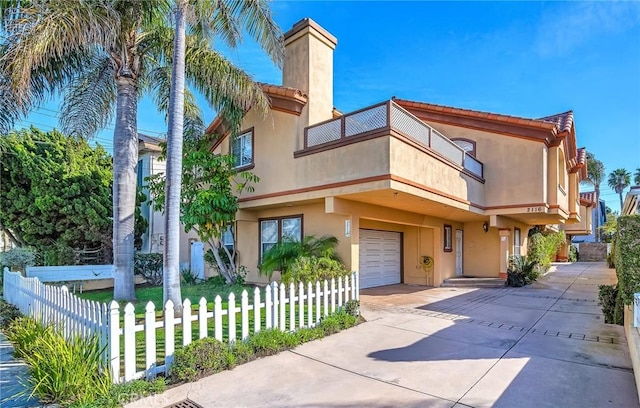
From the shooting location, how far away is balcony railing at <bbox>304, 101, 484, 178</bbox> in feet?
30.3

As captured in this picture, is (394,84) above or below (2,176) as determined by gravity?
above

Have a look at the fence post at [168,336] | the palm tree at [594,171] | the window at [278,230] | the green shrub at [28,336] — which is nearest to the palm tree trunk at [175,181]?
the green shrub at [28,336]

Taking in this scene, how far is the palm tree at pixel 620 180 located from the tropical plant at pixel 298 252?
70.3 metres

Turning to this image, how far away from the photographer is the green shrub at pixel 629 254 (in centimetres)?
623

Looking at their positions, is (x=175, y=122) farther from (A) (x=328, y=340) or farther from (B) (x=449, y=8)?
(B) (x=449, y=8)

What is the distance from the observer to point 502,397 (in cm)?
440

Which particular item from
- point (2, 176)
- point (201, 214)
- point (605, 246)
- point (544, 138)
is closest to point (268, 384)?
point (201, 214)

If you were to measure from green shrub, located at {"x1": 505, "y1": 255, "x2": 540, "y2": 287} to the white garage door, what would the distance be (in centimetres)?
459

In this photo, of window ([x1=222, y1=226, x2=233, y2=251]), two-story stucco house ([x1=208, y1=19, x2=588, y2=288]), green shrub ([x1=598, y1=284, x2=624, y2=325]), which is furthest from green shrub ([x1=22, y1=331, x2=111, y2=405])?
window ([x1=222, y1=226, x2=233, y2=251])

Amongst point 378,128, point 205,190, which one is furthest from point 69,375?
point 205,190

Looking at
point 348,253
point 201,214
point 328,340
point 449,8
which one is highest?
point 449,8

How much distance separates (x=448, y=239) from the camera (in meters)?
16.0

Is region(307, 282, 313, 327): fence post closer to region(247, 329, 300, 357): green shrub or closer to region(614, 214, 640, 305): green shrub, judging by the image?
region(247, 329, 300, 357): green shrub

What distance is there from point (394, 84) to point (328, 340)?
43.8 feet
